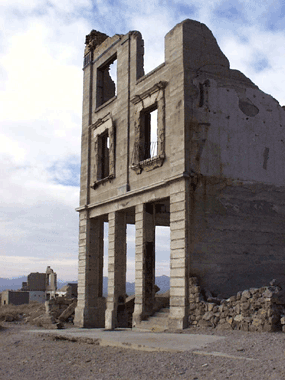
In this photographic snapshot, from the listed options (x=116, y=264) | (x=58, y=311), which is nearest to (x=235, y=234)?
(x=116, y=264)

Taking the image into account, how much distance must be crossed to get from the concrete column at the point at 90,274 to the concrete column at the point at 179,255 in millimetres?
6024

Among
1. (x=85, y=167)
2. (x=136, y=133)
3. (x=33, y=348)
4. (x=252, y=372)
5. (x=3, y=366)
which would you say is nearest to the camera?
(x=252, y=372)

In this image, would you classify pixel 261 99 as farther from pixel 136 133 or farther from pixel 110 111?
pixel 110 111

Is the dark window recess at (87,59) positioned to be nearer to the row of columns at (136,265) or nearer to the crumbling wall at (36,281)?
the row of columns at (136,265)

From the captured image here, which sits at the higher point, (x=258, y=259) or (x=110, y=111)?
(x=110, y=111)

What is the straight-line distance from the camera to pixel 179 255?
12258mm

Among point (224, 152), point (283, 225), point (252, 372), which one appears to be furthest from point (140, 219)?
point (252, 372)

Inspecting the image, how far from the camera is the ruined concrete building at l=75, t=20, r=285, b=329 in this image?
1248cm

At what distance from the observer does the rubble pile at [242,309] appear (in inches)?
382

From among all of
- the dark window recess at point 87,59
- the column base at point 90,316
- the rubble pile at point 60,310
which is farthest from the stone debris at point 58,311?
the dark window recess at point 87,59

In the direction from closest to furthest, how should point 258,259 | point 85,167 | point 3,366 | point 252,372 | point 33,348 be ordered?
point 252,372
point 3,366
point 33,348
point 258,259
point 85,167

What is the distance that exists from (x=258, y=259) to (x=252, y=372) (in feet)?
23.8

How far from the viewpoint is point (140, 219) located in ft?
46.8

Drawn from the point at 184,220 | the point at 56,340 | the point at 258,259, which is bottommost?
the point at 56,340
